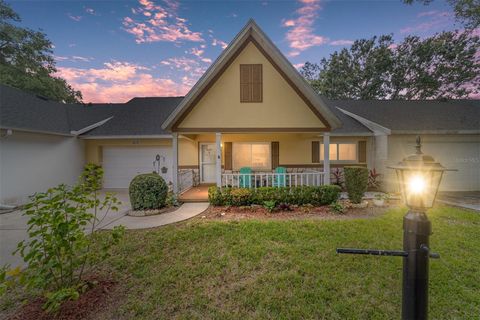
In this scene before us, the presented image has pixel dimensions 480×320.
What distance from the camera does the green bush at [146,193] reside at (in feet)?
22.5

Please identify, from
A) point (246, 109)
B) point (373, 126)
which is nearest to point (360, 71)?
point (373, 126)

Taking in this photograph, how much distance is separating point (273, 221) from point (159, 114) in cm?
1025

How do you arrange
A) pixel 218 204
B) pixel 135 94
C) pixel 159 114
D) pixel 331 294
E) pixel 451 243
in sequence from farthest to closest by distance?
pixel 135 94 → pixel 159 114 → pixel 218 204 → pixel 451 243 → pixel 331 294

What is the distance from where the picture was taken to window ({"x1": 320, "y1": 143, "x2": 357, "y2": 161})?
36.0 feet

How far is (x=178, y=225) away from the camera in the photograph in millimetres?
5648

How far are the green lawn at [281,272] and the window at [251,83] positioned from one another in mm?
4817

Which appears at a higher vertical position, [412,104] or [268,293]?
[412,104]

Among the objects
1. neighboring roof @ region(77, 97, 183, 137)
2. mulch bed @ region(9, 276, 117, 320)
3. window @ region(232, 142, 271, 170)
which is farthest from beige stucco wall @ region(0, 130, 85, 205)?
window @ region(232, 142, 271, 170)

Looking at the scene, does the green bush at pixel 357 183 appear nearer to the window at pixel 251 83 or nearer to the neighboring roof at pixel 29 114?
the window at pixel 251 83

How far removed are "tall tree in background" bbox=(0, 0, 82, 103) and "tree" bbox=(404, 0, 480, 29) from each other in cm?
2550

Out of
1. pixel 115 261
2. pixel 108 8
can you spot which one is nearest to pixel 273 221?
pixel 115 261

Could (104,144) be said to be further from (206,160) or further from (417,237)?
(417,237)

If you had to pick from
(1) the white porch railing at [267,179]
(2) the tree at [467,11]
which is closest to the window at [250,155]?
(1) the white porch railing at [267,179]

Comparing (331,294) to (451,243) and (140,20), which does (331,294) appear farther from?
(140,20)
